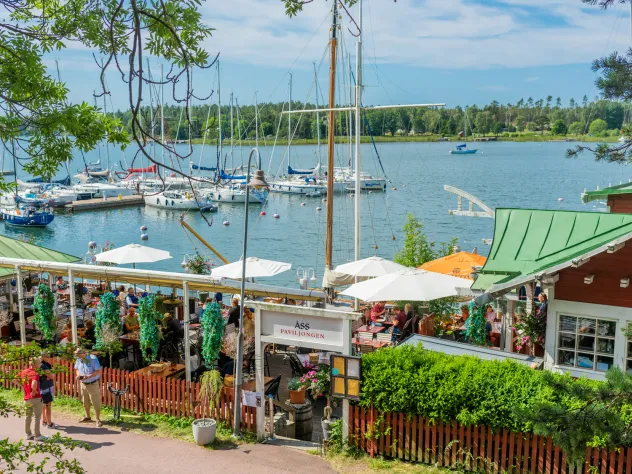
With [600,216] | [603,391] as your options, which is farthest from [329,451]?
[600,216]

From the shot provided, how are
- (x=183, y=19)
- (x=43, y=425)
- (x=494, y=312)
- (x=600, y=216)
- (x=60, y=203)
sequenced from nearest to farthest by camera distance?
(x=183, y=19), (x=43, y=425), (x=600, y=216), (x=494, y=312), (x=60, y=203)

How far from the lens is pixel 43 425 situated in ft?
40.7

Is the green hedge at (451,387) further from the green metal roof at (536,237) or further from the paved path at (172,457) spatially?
the green metal roof at (536,237)

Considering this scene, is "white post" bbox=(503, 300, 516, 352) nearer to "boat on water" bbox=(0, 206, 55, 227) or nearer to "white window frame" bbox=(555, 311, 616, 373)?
"white window frame" bbox=(555, 311, 616, 373)

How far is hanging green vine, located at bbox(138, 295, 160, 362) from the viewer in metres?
13.7

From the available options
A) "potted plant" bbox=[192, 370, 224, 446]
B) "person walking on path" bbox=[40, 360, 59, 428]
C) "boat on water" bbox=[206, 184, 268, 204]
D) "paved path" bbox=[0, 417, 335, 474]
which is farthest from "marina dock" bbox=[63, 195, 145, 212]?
"paved path" bbox=[0, 417, 335, 474]

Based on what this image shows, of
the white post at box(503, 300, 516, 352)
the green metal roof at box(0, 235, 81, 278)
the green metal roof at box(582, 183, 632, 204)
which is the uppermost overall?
the green metal roof at box(582, 183, 632, 204)

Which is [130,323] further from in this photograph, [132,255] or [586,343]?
[586,343]

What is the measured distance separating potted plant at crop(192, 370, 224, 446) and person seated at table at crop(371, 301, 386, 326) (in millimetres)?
5948

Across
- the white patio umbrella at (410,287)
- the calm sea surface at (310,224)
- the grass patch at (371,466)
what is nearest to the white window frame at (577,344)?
the white patio umbrella at (410,287)

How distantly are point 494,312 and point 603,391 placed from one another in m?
12.3

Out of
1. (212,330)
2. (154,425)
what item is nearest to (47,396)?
(154,425)

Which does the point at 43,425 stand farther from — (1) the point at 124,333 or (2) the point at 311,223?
(2) the point at 311,223

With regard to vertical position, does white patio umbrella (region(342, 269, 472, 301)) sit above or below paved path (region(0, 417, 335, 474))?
above
